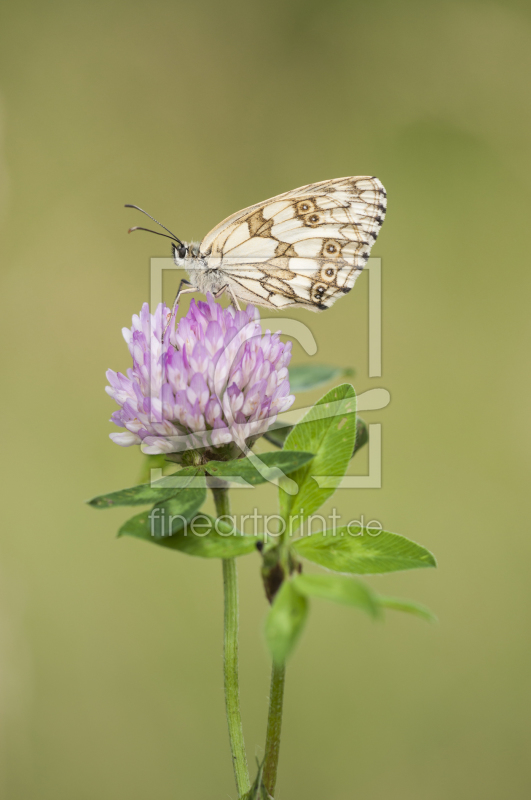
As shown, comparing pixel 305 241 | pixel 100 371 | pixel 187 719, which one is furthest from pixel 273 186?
pixel 187 719

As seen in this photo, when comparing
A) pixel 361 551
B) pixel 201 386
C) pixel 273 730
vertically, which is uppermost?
pixel 201 386

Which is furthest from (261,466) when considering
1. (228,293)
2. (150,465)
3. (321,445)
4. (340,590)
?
(228,293)

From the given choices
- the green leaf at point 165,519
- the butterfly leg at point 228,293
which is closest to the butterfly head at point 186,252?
the butterfly leg at point 228,293

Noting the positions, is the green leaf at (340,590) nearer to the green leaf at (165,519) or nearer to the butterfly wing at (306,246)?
the green leaf at (165,519)

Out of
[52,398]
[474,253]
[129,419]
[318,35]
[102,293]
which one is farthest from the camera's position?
[318,35]

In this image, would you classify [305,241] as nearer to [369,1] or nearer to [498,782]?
[498,782]

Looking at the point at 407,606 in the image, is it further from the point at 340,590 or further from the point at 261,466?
the point at 261,466

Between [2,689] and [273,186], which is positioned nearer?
[2,689]
